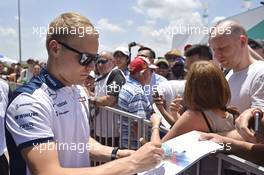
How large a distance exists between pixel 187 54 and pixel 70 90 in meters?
2.36

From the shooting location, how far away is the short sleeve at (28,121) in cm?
139

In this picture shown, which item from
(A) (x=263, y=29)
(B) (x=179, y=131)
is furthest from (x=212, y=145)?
(A) (x=263, y=29)

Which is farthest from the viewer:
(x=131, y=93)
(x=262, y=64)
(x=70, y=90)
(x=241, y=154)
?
(x=131, y=93)

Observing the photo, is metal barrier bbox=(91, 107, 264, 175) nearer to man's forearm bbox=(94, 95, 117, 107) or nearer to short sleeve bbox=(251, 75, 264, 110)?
man's forearm bbox=(94, 95, 117, 107)

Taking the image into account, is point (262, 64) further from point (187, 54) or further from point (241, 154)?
point (187, 54)

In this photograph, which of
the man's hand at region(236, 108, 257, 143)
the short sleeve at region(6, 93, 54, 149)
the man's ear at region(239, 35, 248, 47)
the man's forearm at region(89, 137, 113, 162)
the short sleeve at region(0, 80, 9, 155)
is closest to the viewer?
the short sleeve at region(6, 93, 54, 149)

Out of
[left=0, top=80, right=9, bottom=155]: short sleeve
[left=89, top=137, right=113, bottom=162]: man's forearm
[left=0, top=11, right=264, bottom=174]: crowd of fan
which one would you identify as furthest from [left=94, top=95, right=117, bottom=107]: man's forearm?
[left=89, top=137, right=113, bottom=162]: man's forearm

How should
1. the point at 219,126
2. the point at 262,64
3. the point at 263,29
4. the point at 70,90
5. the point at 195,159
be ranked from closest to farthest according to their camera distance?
1. the point at 195,159
2. the point at 70,90
3. the point at 219,126
4. the point at 262,64
5. the point at 263,29

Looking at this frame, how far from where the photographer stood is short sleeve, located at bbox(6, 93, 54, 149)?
1394 millimetres

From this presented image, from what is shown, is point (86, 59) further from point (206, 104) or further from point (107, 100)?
point (107, 100)

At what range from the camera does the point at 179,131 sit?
2.08m

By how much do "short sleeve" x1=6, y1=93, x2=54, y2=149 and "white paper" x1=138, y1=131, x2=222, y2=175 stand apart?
0.55 metres

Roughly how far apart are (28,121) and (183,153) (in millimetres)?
788

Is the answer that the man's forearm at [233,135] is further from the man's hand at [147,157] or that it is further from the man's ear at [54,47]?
the man's ear at [54,47]
